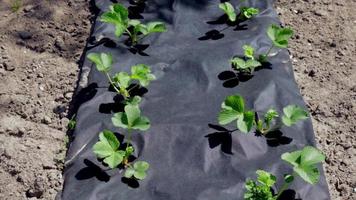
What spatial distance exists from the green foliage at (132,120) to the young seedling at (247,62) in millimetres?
620

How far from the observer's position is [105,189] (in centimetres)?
238

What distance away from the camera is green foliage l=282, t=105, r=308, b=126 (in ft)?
8.26

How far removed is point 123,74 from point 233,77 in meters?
0.57

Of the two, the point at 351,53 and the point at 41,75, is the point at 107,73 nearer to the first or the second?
the point at 41,75

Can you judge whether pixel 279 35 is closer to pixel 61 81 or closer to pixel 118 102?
pixel 118 102

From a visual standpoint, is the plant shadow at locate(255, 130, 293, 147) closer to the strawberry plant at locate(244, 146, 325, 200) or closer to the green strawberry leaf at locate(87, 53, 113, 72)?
the strawberry plant at locate(244, 146, 325, 200)

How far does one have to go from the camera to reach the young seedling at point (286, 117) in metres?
2.52

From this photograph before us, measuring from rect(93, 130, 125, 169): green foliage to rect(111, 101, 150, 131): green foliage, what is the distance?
76 millimetres

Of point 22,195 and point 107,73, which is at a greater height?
point 107,73

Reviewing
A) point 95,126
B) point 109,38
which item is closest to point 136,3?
point 109,38

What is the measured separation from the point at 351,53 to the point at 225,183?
1294 mm

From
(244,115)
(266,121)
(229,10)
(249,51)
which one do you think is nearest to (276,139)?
(266,121)

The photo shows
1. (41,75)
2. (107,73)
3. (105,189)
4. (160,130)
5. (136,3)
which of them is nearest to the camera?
(105,189)

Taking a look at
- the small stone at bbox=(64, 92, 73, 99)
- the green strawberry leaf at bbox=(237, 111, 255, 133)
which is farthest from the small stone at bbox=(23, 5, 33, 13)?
the green strawberry leaf at bbox=(237, 111, 255, 133)
